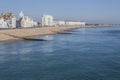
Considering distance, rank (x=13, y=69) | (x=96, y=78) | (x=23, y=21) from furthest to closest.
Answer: (x=23, y=21) → (x=13, y=69) → (x=96, y=78)

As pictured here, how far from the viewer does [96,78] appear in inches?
997

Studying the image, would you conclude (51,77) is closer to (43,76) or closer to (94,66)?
(43,76)

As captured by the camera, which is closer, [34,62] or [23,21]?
[34,62]

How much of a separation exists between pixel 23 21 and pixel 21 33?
201 ft

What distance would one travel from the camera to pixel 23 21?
155 m

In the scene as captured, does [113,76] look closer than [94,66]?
Yes

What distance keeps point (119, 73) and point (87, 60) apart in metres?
8.25

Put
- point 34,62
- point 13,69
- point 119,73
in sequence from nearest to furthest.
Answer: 1. point 119,73
2. point 13,69
3. point 34,62

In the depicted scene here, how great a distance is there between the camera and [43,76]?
26250 mm

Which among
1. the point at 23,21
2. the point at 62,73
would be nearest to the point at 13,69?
the point at 62,73

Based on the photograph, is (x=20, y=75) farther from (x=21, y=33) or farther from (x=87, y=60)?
(x=21, y=33)

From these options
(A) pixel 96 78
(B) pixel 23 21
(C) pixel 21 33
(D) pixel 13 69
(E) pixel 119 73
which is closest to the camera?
(A) pixel 96 78

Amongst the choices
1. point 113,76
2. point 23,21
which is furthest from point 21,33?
point 113,76

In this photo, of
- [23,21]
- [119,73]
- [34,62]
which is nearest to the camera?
[119,73]
